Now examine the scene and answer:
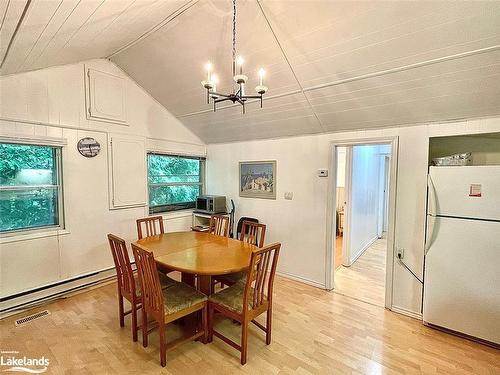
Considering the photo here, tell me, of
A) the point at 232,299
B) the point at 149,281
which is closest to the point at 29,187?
the point at 149,281

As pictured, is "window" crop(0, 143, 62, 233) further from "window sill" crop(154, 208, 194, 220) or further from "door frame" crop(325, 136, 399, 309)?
"door frame" crop(325, 136, 399, 309)

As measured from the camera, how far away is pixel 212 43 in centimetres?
249

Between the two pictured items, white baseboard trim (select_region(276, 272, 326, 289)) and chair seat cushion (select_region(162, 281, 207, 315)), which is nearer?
chair seat cushion (select_region(162, 281, 207, 315))

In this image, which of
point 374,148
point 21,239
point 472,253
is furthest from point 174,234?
point 374,148

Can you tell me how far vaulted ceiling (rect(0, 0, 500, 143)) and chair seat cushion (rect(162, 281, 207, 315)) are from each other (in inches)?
84.4

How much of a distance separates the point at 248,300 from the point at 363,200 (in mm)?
3503

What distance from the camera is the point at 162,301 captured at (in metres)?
1.86

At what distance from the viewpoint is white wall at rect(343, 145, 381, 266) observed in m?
4.14

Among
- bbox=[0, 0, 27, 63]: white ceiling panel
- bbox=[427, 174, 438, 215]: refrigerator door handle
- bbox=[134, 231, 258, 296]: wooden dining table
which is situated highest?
bbox=[0, 0, 27, 63]: white ceiling panel

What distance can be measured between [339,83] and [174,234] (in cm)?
257

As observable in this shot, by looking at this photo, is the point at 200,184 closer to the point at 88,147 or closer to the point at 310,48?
the point at 88,147

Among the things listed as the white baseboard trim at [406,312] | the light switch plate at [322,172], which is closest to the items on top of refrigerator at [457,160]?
the light switch plate at [322,172]

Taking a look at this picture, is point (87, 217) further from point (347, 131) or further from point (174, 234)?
point (347, 131)

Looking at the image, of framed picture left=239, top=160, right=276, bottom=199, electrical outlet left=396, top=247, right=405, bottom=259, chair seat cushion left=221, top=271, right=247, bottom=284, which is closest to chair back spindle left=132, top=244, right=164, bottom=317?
chair seat cushion left=221, top=271, right=247, bottom=284
